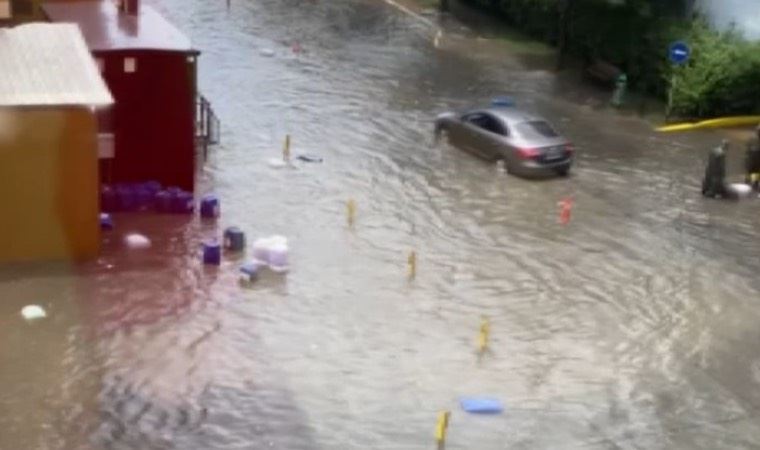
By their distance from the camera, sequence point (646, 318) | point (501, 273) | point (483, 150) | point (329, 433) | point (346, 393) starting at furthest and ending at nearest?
1. point (483, 150)
2. point (501, 273)
3. point (646, 318)
4. point (346, 393)
5. point (329, 433)

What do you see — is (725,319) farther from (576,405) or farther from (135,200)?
(135,200)

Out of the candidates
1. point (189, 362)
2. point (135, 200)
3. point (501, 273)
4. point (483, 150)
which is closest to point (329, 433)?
point (189, 362)

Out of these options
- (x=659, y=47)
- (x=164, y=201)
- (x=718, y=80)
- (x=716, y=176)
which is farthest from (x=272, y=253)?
(x=659, y=47)

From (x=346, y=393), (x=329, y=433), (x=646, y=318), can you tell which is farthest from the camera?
(x=646, y=318)

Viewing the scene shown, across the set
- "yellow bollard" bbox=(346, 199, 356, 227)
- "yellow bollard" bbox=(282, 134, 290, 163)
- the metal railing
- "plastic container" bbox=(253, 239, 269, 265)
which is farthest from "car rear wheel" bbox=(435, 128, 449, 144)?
"plastic container" bbox=(253, 239, 269, 265)

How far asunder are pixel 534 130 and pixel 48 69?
11439 millimetres

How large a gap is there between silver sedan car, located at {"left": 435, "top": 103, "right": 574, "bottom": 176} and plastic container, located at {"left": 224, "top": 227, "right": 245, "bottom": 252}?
7903mm

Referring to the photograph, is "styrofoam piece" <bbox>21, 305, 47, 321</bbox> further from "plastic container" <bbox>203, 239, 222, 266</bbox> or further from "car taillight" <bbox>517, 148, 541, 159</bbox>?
"car taillight" <bbox>517, 148, 541, 159</bbox>

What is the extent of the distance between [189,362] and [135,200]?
6719 mm

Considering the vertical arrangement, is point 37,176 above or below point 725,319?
above

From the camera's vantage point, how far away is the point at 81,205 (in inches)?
834

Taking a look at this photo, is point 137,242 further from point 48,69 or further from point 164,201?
point 48,69

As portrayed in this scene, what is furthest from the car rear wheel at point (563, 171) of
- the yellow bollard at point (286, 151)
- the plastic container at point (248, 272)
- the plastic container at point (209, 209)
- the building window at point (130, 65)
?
the building window at point (130, 65)

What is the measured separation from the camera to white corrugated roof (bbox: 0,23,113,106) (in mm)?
20562
